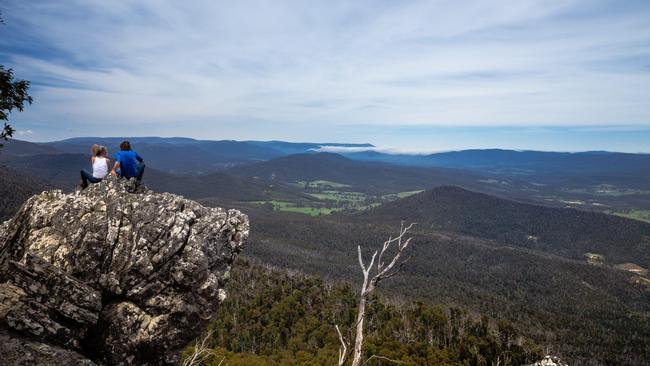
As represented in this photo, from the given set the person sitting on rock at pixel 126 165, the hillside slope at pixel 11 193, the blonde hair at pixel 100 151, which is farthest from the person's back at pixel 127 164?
the hillside slope at pixel 11 193

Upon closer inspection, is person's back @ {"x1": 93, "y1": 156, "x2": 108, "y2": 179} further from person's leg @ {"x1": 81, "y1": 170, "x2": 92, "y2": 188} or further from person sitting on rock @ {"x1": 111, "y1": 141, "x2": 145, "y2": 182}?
person sitting on rock @ {"x1": 111, "y1": 141, "x2": 145, "y2": 182}

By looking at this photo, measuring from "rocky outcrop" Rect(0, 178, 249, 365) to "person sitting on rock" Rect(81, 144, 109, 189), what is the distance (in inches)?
87.5

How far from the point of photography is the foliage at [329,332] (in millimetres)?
68625

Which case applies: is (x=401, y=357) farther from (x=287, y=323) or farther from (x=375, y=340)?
(x=287, y=323)

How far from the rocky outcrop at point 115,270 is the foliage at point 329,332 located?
1803 inches

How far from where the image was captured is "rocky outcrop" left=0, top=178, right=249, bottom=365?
1162 cm

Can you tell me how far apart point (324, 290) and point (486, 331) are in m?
54.1

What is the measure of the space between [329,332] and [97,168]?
7830 cm

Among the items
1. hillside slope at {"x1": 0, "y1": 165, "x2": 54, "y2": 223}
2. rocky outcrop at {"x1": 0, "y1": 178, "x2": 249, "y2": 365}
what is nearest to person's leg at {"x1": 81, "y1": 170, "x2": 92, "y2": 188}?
rocky outcrop at {"x1": 0, "y1": 178, "x2": 249, "y2": 365}

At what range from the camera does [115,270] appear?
13336mm

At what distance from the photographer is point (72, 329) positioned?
11773 mm

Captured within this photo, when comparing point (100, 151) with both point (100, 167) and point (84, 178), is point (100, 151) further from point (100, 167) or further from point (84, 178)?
point (84, 178)

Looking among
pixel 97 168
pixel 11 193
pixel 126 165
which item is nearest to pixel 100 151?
pixel 97 168

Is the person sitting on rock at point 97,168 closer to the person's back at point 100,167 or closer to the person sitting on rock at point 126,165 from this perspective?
the person's back at point 100,167
